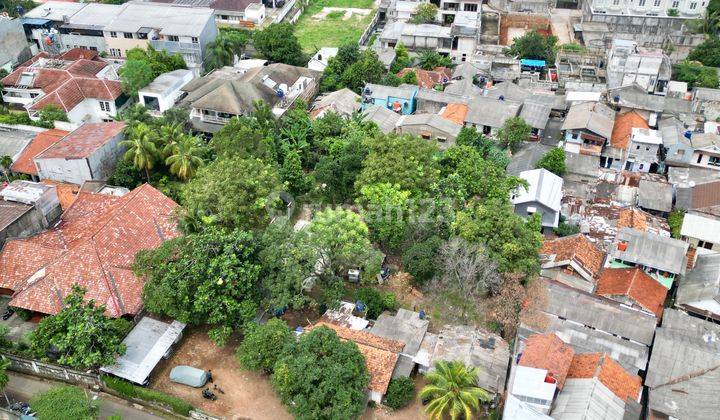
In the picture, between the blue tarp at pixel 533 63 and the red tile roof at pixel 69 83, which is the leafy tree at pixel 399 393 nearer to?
the red tile roof at pixel 69 83

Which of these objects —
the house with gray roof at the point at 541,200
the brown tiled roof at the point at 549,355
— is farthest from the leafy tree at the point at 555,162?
the brown tiled roof at the point at 549,355

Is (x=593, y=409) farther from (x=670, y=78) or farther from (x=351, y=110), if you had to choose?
(x=670, y=78)

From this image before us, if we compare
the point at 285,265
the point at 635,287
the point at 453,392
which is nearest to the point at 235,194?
the point at 285,265

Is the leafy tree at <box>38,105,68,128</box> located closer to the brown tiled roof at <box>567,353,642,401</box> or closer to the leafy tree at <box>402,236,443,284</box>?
the leafy tree at <box>402,236,443,284</box>

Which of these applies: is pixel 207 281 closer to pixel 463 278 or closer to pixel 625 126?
pixel 463 278

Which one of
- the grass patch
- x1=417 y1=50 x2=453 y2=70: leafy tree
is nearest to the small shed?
the grass patch

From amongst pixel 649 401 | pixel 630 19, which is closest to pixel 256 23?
pixel 630 19
